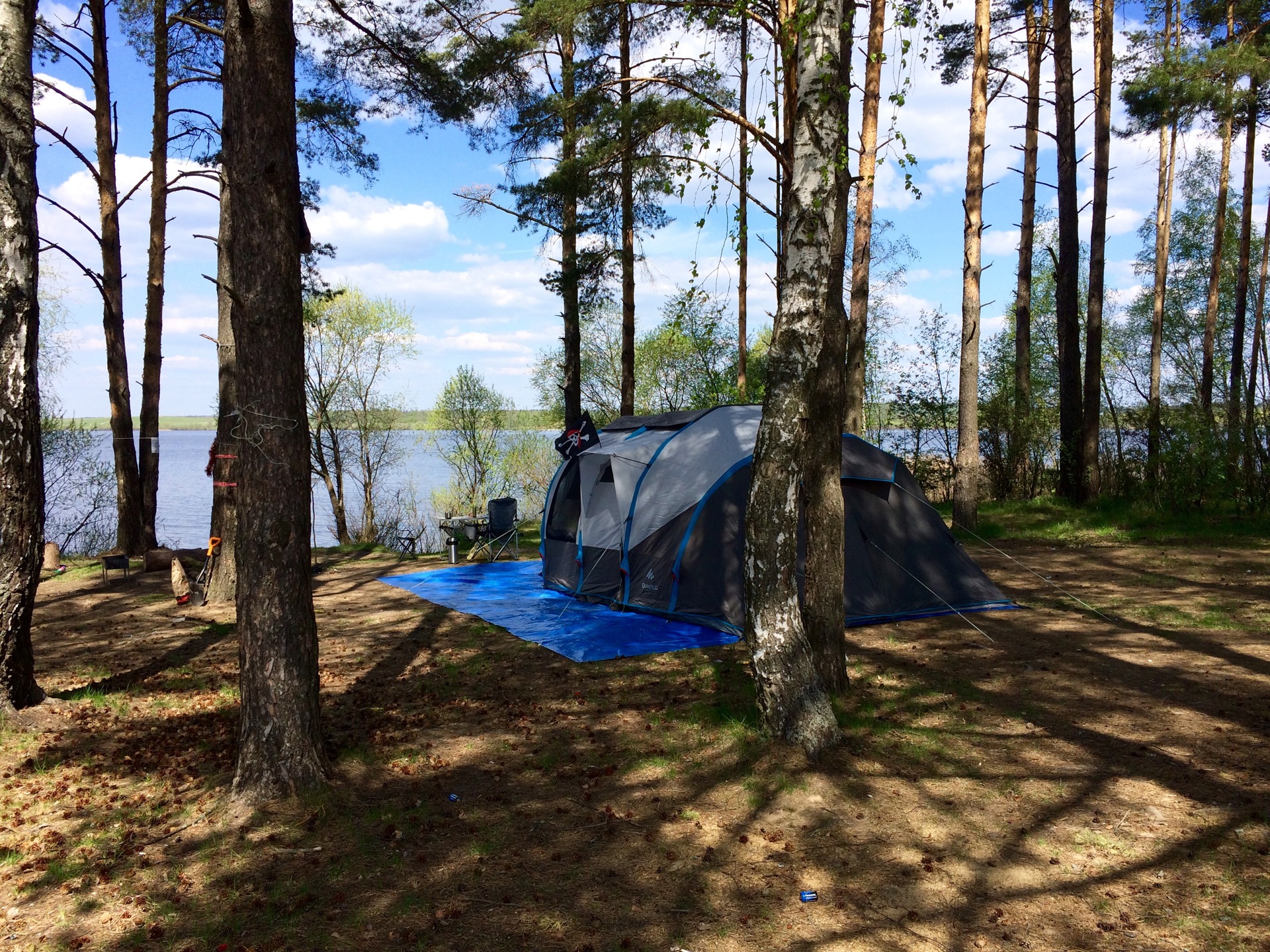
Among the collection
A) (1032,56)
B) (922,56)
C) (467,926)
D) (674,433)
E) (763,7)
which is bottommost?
(467,926)

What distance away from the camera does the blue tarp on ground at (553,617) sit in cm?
651

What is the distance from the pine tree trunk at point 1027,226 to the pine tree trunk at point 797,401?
32.9ft

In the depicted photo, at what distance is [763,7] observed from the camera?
15.4ft

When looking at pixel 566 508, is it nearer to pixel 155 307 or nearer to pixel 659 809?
pixel 659 809

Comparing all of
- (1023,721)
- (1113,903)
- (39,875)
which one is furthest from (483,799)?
(1023,721)

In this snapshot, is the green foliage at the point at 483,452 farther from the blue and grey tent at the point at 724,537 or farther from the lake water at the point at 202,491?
the blue and grey tent at the point at 724,537

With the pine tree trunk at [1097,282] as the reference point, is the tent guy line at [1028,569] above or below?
below

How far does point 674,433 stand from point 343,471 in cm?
1916

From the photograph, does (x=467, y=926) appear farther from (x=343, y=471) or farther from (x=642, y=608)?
(x=343, y=471)

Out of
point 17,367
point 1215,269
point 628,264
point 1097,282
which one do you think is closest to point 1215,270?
point 1215,269

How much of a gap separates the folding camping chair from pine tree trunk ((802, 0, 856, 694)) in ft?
23.7

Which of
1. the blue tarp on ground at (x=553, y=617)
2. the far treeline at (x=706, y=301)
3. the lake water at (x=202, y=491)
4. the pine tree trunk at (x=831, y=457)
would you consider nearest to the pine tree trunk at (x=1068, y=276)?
the far treeline at (x=706, y=301)

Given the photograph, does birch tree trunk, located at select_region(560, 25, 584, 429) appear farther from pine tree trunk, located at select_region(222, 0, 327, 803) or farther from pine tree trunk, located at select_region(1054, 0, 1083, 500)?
pine tree trunk, located at select_region(222, 0, 327, 803)

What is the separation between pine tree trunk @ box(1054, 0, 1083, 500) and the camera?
11.5 metres
